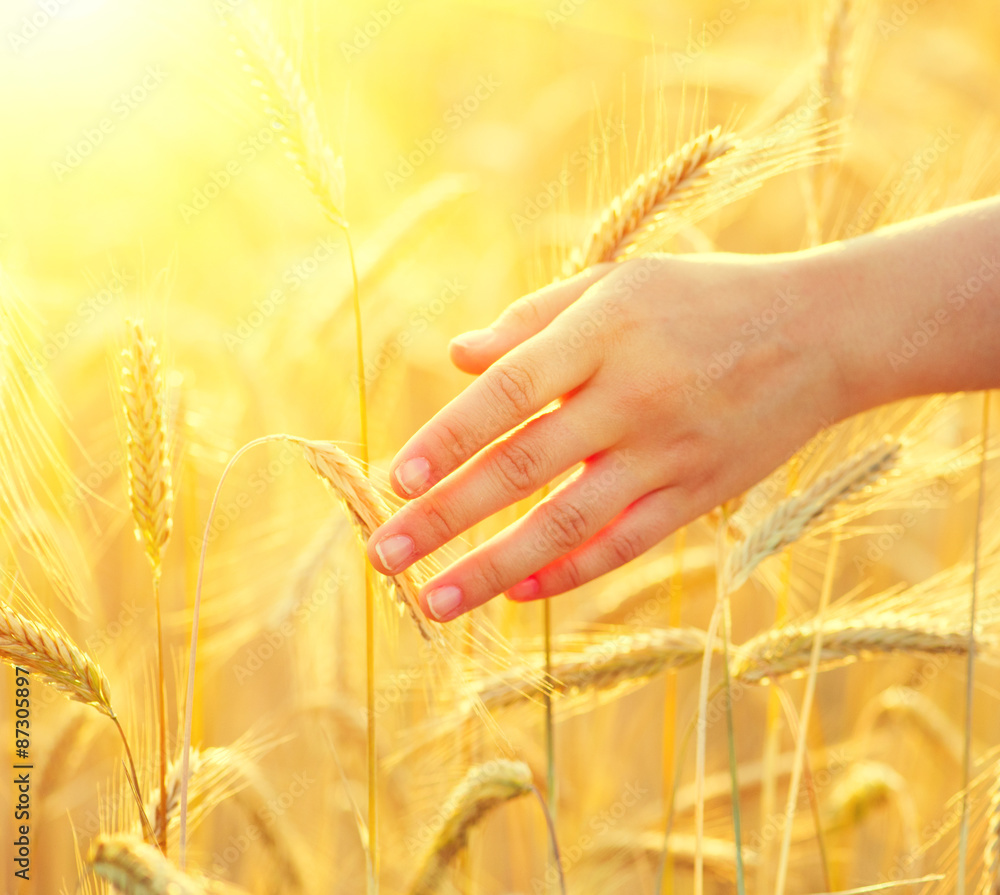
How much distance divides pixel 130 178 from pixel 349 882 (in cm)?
305

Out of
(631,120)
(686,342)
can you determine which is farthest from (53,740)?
(631,120)

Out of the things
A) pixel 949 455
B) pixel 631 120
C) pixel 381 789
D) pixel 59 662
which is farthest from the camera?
pixel 631 120

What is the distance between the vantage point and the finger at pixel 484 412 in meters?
1.09

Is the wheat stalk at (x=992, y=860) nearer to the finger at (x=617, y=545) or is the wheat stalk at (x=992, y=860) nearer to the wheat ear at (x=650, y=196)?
the finger at (x=617, y=545)

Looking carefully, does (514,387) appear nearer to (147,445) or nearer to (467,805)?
(147,445)

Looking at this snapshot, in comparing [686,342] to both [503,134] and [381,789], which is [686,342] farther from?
[503,134]

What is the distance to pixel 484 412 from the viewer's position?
1103mm

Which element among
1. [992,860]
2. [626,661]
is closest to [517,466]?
[626,661]

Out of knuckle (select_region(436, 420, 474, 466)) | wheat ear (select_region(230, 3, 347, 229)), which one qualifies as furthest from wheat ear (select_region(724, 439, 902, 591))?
wheat ear (select_region(230, 3, 347, 229))

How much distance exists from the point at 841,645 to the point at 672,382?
56 centimetres

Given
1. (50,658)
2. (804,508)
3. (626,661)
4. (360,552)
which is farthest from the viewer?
(360,552)

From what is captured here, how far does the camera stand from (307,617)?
1.90 m

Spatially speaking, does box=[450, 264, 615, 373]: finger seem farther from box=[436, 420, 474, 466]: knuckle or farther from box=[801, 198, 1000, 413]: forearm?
box=[801, 198, 1000, 413]: forearm

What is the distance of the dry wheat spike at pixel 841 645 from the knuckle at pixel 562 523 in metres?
0.41
